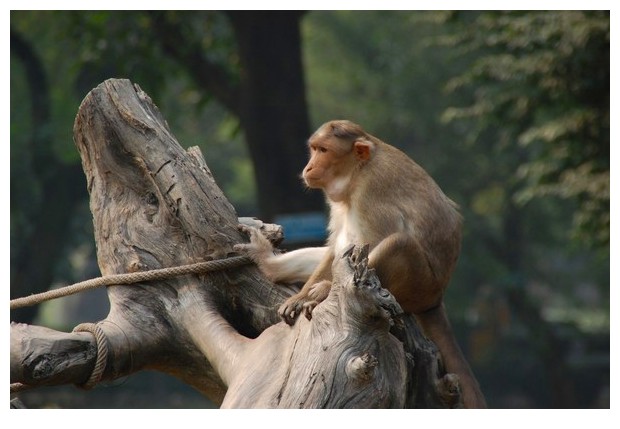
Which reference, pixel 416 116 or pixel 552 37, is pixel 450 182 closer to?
pixel 416 116

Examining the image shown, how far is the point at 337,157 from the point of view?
5.64m

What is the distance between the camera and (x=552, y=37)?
35.7 feet

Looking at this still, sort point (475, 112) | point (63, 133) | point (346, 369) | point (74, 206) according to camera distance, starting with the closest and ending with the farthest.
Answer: point (346, 369)
point (475, 112)
point (63, 133)
point (74, 206)

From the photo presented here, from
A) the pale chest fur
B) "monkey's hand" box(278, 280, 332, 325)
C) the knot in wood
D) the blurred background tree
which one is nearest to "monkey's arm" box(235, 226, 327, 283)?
the pale chest fur

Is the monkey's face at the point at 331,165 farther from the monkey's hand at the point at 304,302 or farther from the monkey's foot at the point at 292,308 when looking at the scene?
the monkey's foot at the point at 292,308

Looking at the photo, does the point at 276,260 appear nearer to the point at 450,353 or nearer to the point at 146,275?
the point at 146,275

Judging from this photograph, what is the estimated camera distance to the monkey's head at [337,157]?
5.64 metres

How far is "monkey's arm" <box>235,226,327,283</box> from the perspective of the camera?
5.46m

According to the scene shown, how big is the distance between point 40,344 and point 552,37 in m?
7.79

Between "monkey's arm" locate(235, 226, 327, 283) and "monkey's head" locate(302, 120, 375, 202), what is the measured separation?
0.40 meters

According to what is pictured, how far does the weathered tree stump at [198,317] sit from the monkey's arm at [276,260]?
6 cm

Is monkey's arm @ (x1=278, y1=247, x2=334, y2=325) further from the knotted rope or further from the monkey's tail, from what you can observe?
the monkey's tail

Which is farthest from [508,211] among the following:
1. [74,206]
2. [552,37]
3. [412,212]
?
[412,212]

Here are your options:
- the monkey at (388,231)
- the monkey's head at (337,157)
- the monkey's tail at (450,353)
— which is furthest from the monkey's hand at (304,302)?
the monkey's head at (337,157)
